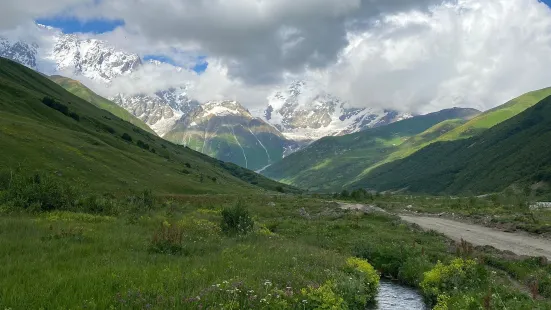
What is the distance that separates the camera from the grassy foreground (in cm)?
1165

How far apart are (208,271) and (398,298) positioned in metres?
12.7

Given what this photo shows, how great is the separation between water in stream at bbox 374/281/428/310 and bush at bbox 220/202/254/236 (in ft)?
36.0

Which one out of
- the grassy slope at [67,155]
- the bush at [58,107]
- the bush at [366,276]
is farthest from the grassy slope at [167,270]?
the bush at [58,107]

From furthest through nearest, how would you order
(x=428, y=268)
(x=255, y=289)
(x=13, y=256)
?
(x=428, y=268), (x=13, y=256), (x=255, y=289)

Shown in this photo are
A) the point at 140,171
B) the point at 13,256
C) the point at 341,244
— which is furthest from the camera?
the point at 140,171

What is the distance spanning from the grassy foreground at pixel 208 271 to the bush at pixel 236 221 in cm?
8

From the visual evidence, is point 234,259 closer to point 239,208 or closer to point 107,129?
point 239,208

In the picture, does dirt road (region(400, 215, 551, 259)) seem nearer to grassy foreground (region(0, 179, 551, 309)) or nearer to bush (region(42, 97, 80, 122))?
grassy foreground (region(0, 179, 551, 309))

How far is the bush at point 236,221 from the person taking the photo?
3076cm

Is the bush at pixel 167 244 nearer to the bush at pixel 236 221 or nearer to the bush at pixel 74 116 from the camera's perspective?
the bush at pixel 236 221

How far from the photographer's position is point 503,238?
39594 mm

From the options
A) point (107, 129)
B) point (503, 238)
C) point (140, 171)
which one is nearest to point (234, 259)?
point (503, 238)

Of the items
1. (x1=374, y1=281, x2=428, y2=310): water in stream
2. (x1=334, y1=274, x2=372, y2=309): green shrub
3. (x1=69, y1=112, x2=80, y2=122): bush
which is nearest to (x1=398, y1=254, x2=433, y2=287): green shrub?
(x1=374, y1=281, x2=428, y2=310): water in stream

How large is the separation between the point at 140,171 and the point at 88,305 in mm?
89323
